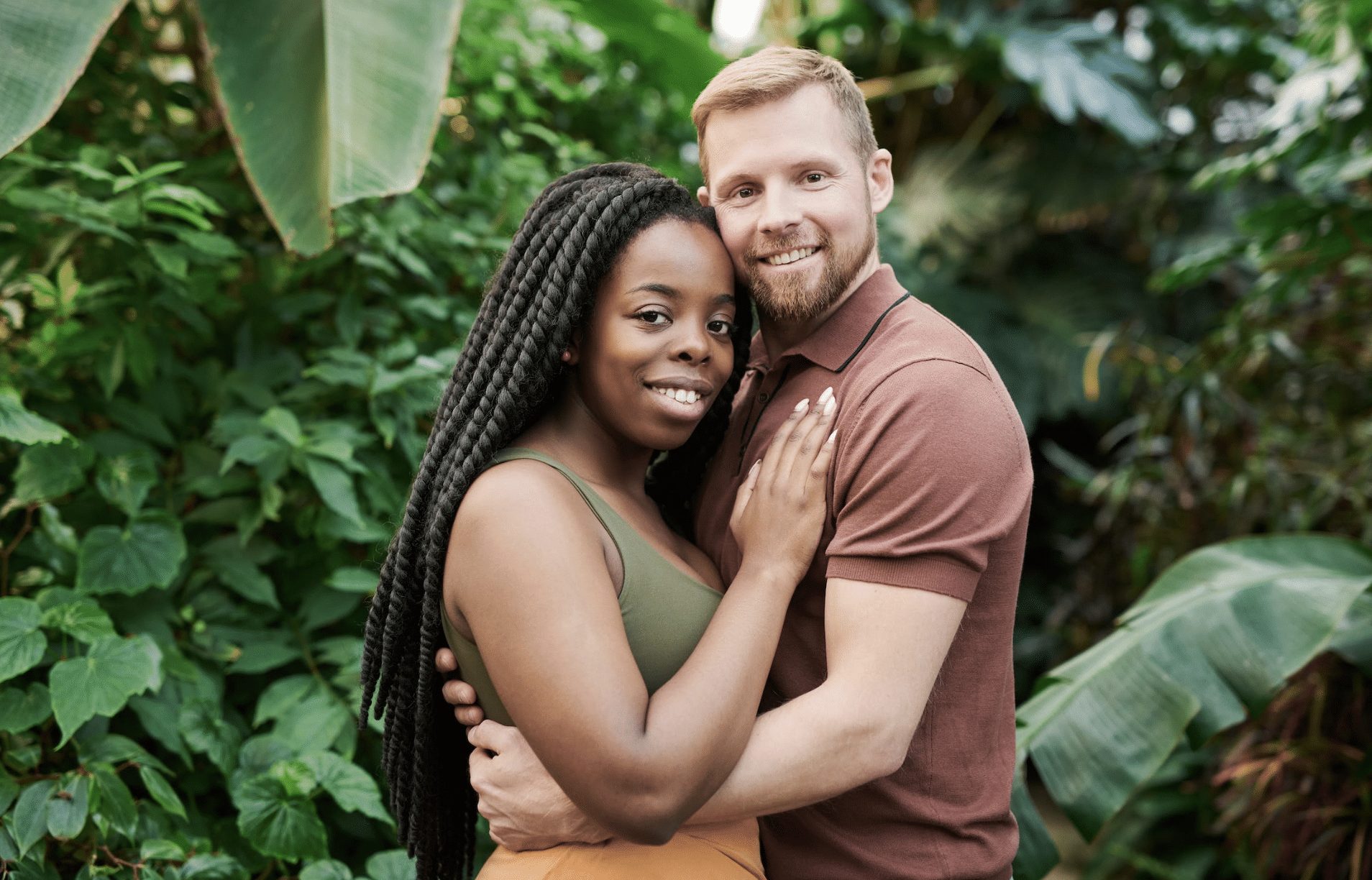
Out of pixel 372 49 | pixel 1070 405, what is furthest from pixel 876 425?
pixel 1070 405

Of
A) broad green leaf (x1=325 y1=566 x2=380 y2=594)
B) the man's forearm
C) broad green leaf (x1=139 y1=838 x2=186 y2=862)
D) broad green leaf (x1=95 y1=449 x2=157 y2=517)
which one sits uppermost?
the man's forearm

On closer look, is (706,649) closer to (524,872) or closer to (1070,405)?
(524,872)

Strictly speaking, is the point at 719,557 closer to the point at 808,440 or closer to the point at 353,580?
the point at 808,440

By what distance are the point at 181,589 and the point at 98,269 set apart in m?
0.84

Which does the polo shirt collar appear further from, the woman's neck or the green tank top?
the green tank top

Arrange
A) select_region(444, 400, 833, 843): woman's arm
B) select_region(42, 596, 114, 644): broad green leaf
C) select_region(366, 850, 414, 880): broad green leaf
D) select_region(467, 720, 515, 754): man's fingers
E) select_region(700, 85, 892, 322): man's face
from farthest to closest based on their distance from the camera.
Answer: select_region(366, 850, 414, 880): broad green leaf, select_region(42, 596, 114, 644): broad green leaf, select_region(700, 85, 892, 322): man's face, select_region(467, 720, 515, 754): man's fingers, select_region(444, 400, 833, 843): woman's arm

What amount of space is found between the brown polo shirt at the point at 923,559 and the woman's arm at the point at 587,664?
212mm

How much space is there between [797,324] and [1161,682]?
1506 millimetres

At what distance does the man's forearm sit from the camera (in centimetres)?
167

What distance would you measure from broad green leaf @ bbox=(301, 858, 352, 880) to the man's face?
1.42 m

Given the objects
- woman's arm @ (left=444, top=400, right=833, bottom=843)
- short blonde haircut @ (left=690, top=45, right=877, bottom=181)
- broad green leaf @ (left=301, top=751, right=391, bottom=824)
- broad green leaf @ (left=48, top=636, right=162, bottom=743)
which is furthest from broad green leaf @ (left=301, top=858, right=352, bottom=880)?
short blonde haircut @ (left=690, top=45, right=877, bottom=181)

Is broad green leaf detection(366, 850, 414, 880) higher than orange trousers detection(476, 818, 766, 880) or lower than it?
lower

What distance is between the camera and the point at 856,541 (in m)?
1.76

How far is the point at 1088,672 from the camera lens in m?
2.98
